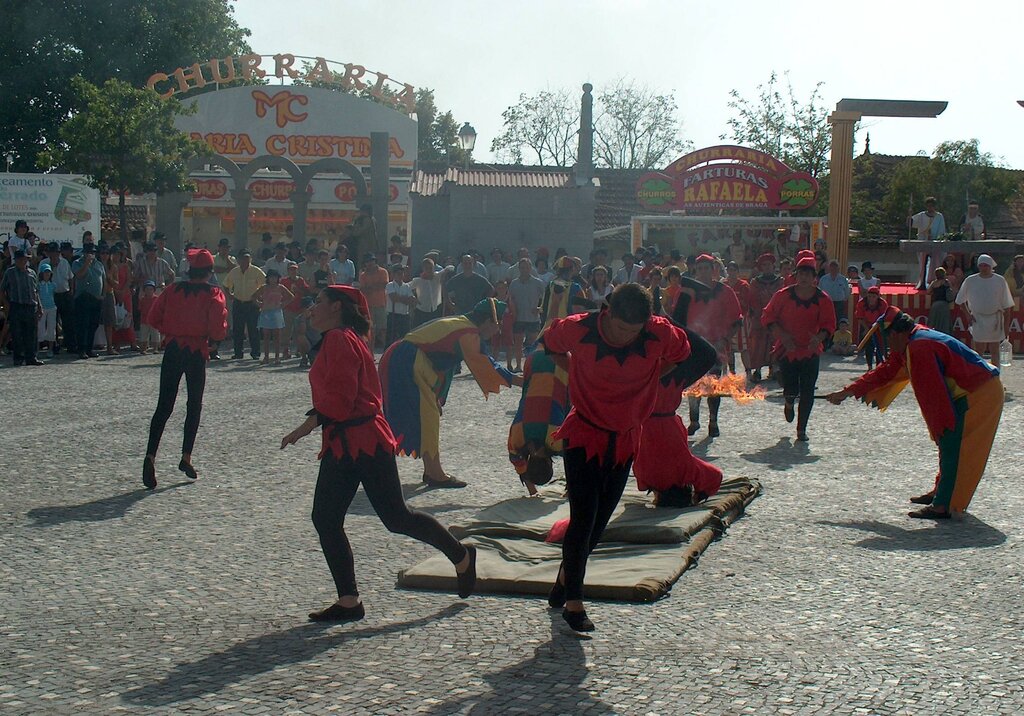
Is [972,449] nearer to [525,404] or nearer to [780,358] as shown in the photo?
[525,404]

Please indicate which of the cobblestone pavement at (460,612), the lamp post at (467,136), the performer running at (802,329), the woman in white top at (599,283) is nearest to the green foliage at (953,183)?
the lamp post at (467,136)

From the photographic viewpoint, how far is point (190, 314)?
9922 millimetres

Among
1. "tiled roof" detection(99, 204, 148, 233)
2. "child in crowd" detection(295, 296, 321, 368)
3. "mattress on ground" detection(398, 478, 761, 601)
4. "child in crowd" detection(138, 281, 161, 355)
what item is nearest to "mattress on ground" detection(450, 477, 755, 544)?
"mattress on ground" detection(398, 478, 761, 601)

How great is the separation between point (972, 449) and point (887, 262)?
1250 inches

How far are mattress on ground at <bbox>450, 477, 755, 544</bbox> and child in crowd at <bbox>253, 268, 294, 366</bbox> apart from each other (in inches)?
455

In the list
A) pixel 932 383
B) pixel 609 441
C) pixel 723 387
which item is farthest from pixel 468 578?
pixel 723 387

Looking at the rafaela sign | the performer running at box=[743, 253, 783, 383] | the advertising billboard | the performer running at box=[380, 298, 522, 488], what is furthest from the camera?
the rafaela sign

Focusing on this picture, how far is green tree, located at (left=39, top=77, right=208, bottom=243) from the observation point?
24359mm

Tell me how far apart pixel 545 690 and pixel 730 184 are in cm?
2767

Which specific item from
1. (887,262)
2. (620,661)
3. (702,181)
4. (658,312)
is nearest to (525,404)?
(658,312)

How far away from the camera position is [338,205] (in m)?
35.8

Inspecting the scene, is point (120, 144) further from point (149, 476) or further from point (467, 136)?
point (149, 476)

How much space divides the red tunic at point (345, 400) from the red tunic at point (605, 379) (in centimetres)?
87

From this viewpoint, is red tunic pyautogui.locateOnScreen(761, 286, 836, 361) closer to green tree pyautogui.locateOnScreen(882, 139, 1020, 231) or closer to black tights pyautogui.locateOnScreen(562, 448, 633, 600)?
black tights pyautogui.locateOnScreen(562, 448, 633, 600)
